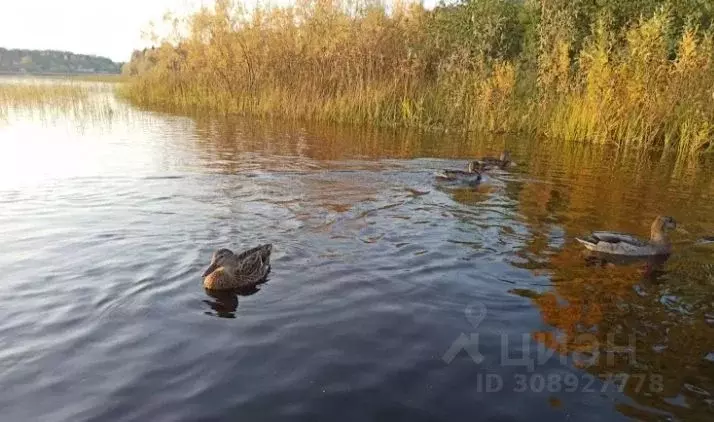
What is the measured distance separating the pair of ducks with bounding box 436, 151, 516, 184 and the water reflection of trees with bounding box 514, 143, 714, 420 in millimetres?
1240

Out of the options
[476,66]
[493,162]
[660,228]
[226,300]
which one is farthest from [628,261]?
[476,66]

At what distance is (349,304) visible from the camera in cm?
595

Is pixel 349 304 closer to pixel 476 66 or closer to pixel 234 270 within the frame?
pixel 234 270

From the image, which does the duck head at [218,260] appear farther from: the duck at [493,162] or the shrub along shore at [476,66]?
the shrub along shore at [476,66]

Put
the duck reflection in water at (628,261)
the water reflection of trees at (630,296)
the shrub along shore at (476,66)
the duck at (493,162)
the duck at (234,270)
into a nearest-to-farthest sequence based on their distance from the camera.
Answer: the water reflection of trees at (630,296), the duck at (234,270), the duck reflection in water at (628,261), the duck at (493,162), the shrub along shore at (476,66)

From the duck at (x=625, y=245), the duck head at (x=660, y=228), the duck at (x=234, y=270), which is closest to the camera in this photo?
the duck at (x=234, y=270)

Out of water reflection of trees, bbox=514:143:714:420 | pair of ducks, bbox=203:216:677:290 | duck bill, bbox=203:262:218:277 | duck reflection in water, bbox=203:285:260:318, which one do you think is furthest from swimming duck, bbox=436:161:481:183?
duck bill, bbox=203:262:218:277

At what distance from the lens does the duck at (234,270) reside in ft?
20.4

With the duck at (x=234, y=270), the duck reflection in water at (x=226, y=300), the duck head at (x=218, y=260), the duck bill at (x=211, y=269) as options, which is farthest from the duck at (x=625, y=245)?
the duck bill at (x=211, y=269)

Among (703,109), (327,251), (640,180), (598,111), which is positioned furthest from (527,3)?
(327,251)

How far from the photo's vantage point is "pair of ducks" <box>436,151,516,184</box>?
12.1 meters

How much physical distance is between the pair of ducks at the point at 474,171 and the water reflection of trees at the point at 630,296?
124cm

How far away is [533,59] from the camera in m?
23.4

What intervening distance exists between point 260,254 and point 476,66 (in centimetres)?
1814
